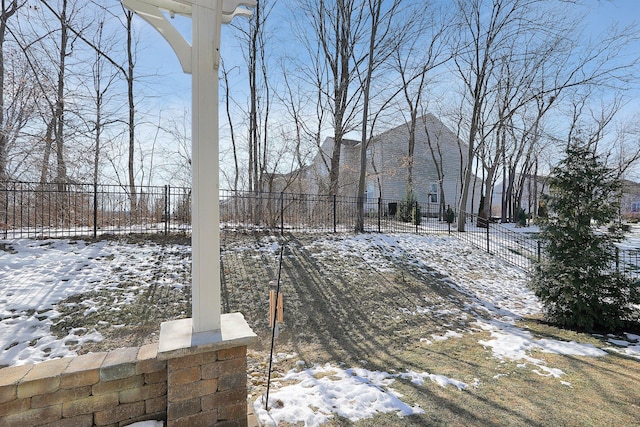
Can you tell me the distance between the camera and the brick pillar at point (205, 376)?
6.67 feet

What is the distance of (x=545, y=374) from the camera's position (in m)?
3.56

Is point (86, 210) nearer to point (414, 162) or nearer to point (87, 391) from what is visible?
point (87, 391)

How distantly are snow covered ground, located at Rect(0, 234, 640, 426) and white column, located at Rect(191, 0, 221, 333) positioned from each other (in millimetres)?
1243

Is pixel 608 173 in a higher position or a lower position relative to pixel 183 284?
higher

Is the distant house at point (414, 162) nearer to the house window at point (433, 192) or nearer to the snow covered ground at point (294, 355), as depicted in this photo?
the house window at point (433, 192)

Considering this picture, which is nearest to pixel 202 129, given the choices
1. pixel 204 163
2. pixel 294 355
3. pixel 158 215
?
pixel 204 163

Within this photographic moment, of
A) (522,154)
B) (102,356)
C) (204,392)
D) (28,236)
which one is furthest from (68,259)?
(522,154)

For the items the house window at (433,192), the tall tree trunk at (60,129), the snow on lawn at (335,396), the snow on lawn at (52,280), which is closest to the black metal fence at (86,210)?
the tall tree trunk at (60,129)

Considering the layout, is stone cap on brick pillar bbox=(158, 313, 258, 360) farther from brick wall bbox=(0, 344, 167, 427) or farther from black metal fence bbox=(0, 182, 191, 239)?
black metal fence bbox=(0, 182, 191, 239)

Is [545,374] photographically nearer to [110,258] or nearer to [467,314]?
[467,314]

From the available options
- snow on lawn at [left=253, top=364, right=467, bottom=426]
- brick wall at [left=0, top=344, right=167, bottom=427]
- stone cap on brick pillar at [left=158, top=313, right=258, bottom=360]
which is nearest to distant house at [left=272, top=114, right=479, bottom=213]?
snow on lawn at [left=253, top=364, right=467, bottom=426]

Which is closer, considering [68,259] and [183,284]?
[183,284]

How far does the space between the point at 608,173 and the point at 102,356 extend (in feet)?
24.5

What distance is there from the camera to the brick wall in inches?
72.7
